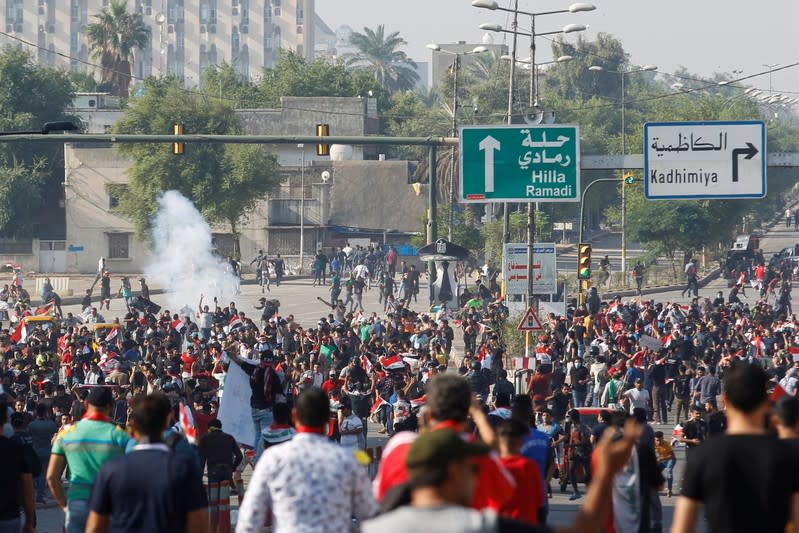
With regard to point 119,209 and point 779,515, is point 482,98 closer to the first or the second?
point 119,209

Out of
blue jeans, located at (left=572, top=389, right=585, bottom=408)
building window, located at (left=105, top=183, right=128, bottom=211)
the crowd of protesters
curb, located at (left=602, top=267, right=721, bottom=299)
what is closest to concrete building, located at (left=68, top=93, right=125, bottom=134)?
building window, located at (left=105, top=183, right=128, bottom=211)

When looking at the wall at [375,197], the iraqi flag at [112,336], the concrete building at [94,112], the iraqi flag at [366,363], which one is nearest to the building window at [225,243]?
the wall at [375,197]

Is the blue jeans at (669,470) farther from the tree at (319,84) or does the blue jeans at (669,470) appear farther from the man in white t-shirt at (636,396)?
the tree at (319,84)

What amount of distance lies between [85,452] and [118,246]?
209ft

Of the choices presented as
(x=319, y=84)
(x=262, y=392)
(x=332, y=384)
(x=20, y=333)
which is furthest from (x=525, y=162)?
(x=319, y=84)

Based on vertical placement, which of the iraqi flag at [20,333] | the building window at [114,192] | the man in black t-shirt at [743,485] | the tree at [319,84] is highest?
the tree at [319,84]

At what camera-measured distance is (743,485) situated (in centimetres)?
543

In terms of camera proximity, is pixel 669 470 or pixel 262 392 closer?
pixel 262 392

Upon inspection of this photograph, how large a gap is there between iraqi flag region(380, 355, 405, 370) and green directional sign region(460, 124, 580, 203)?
2897mm

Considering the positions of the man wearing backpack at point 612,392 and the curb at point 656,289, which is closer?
the man wearing backpack at point 612,392

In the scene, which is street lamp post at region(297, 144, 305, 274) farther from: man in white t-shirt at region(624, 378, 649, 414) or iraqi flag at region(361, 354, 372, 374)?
man in white t-shirt at region(624, 378, 649, 414)

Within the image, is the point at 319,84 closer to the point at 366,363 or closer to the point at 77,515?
the point at 366,363

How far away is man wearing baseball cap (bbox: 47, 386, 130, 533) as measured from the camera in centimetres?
786

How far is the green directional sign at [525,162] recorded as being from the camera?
24.0 m
